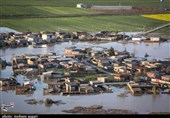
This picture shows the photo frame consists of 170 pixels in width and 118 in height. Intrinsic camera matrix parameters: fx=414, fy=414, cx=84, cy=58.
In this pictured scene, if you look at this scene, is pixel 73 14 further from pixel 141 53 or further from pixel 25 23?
pixel 141 53

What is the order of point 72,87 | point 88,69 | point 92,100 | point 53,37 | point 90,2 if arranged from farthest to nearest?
A: point 53,37, point 90,2, point 88,69, point 72,87, point 92,100

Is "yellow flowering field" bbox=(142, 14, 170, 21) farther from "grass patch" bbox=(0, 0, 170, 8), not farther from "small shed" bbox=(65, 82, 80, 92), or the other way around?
"small shed" bbox=(65, 82, 80, 92)

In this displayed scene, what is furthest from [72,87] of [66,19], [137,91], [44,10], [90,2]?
[90,2]

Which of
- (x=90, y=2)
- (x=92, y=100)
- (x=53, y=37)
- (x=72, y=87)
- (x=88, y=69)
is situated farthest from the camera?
(x=53, y=37)

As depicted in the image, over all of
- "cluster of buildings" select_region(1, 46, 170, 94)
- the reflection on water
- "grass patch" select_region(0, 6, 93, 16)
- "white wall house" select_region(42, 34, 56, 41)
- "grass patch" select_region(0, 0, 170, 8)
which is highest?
"grass patch" select_region(0, 0, 170, 8)

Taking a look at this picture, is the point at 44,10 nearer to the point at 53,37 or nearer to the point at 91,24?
the point at 53,37

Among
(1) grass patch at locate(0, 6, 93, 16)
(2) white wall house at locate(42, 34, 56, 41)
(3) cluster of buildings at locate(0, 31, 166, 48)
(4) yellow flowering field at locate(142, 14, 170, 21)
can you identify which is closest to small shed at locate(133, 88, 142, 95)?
(3) cluster of buildings at locate(0, 31, 166, 48)

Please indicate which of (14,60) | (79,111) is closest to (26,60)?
(14,60)

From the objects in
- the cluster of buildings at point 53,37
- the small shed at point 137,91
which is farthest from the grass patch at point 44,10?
the small shed at point 137,91
